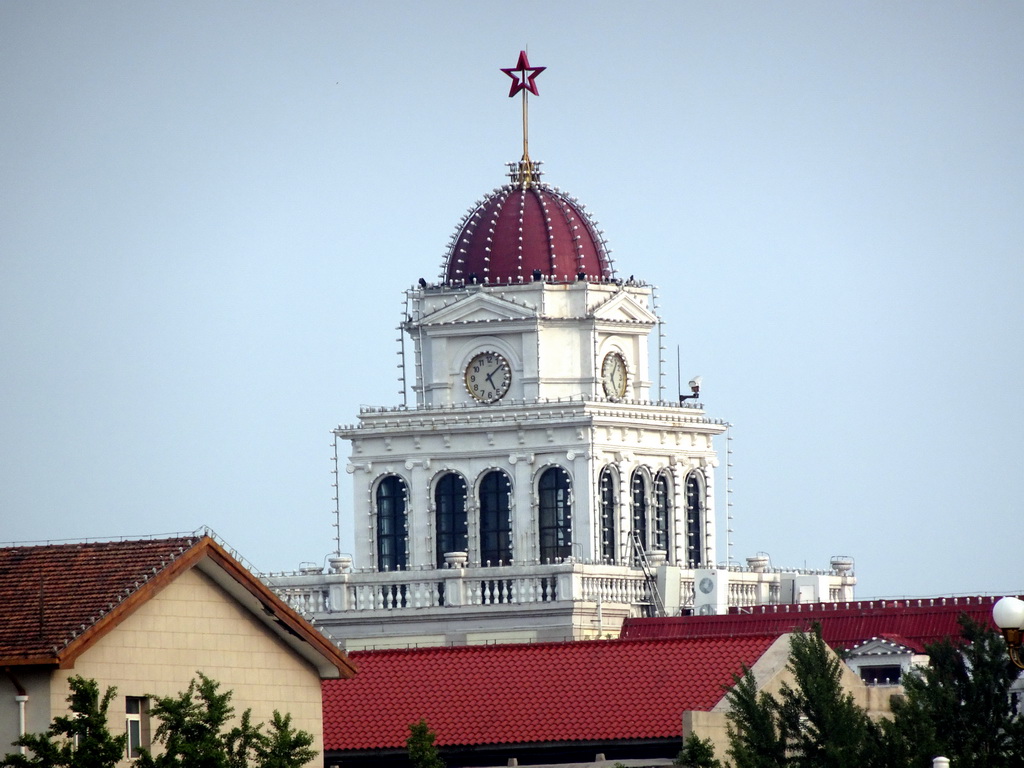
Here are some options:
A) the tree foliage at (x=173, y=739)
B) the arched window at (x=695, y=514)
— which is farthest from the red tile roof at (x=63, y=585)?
the arched window at (x=695, y=514)

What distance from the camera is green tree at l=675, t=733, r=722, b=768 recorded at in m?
84.5

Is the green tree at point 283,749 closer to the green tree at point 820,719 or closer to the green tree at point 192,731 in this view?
the green tree at point 192,731

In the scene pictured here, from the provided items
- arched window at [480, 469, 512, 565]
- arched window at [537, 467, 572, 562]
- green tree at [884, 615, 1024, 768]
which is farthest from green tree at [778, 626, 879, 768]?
arched window at [480, 469, 512, 565]

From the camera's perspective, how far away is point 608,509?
135m

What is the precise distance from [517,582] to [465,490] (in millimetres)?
6806

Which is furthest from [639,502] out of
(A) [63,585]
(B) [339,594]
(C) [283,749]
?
(C) [283,749]

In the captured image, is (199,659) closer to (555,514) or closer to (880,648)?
(880,648)

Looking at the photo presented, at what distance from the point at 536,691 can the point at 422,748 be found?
8.80m

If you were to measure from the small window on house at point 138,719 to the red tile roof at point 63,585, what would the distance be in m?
1.95

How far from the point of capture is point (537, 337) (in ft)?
446

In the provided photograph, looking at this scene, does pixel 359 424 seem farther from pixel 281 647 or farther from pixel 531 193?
pixel 281 647

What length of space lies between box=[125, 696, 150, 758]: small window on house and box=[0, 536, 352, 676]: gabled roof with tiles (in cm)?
172

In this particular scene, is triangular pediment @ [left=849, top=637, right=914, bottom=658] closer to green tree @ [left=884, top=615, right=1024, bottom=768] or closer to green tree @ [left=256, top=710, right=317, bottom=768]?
green tree @ [left=884, top=615, right=1024, bottom=768]

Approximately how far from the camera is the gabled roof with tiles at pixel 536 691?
9275 centimetres
